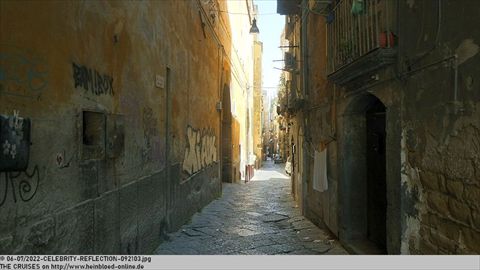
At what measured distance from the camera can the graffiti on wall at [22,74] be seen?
2559 millimetres

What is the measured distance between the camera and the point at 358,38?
5.54 meters

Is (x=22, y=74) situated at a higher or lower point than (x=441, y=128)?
higher

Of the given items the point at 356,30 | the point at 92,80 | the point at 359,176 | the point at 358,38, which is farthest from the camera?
the point at 359,176

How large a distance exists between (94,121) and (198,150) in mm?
5485

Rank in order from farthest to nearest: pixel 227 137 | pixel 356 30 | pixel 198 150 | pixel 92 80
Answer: pixel 227 137
pixel 198 150
pixel 356 30
pixel 92 80

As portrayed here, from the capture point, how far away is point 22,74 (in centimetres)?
272

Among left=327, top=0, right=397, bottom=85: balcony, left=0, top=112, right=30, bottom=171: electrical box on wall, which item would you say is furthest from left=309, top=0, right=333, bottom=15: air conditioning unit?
left=0, top=112, right=30, bottom=171: electrical box on wall

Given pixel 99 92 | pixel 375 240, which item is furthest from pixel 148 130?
pixel 375 240

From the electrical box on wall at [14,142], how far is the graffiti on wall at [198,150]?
534 cm

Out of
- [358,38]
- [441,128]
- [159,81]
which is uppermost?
[358,38]

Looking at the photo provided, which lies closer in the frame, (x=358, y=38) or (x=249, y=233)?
(x=358, y=38)

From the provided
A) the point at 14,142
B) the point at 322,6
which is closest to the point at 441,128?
the point at 14,142

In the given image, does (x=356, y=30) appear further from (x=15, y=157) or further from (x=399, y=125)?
(x=15, y=157)

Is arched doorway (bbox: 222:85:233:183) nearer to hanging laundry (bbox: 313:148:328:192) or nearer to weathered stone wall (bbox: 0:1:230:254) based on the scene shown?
hanging laundry (bbox: 313:148:328:192)
